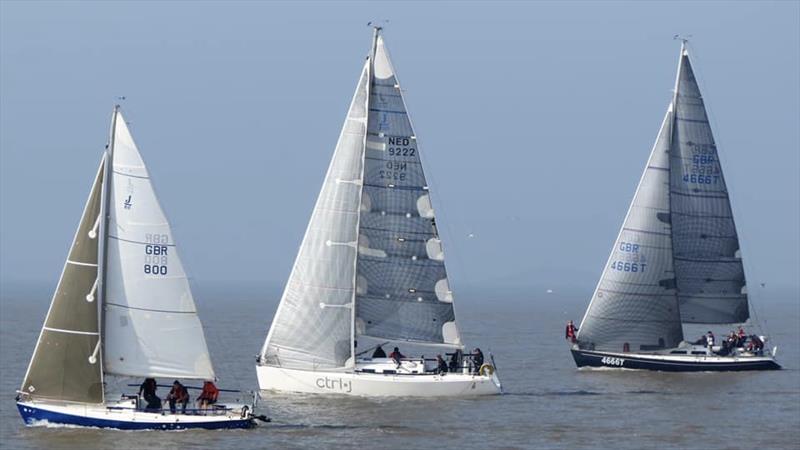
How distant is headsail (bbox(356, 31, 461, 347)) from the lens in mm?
60281

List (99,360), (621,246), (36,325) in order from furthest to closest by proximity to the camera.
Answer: (36,325) < (621,246) < (99,360)

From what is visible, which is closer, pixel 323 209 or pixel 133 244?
pixel 133 244

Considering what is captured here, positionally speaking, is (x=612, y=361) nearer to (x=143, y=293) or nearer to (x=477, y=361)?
(x=477, y=361)

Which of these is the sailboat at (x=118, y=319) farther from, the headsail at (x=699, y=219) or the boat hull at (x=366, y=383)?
the headsail at (x=699, y=219)

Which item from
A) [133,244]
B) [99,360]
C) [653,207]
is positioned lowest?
[99,360]

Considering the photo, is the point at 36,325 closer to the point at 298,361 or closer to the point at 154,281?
the point at 298,361

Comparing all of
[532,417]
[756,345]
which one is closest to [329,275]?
[532,417]

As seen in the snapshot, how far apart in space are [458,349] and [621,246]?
1474 cm

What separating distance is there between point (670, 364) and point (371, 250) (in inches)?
696

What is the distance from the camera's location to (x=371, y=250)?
6056 centimetres

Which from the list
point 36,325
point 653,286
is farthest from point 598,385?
point 36,325

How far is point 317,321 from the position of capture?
2333 inches

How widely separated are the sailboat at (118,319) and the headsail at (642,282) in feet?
89.5

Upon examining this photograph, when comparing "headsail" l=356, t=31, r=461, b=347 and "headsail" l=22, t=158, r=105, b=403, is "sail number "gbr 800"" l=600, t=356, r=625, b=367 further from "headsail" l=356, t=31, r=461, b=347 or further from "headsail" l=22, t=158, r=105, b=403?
"headsail" l=22, t=158, r=105, b=403
